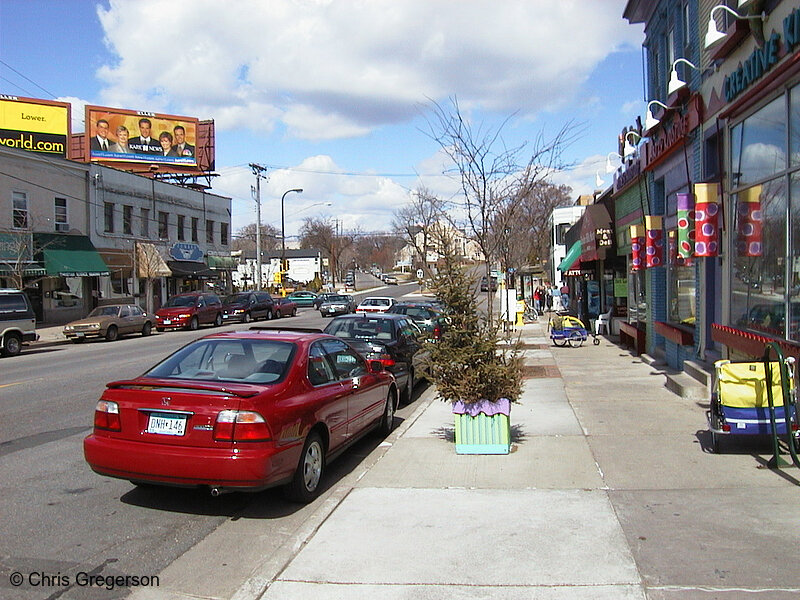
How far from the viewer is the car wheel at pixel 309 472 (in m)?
6.05

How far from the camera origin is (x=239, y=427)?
550 centimetres

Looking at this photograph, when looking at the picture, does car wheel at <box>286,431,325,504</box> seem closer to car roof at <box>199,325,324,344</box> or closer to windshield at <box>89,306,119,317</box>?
car roof at <box>199,325,324,344</box>

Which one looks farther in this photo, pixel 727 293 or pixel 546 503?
pixel 727 293

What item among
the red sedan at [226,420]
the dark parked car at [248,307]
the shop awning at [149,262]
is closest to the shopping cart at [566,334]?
the red sedan at [226,420]

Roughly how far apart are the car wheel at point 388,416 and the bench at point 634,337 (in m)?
9.60

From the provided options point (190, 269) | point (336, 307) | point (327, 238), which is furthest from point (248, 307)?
point (327, 238)

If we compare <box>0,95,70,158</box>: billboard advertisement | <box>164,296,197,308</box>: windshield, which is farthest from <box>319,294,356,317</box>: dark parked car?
<box>0,95,70,158</box>: billboard advertisement

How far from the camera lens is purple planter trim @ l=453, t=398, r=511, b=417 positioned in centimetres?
749

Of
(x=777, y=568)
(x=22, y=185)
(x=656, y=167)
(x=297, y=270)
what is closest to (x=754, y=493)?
(x=777, y=568)

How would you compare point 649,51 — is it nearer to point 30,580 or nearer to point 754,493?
point 754,493

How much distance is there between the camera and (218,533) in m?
5.57

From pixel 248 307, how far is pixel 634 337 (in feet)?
81.3

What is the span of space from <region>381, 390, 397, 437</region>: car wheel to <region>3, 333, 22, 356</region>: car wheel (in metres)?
16.5

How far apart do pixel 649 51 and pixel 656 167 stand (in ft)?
9.46
